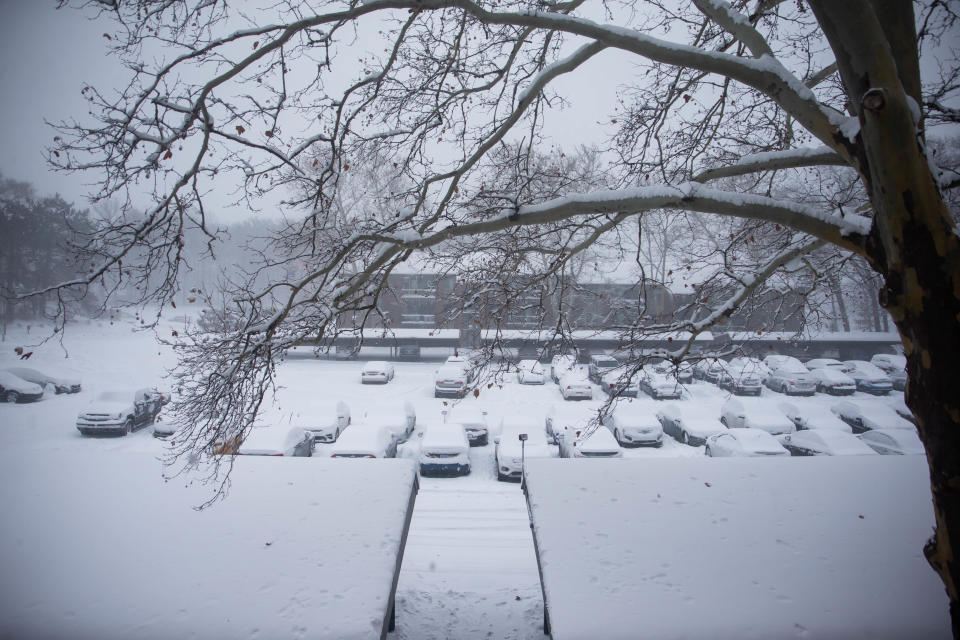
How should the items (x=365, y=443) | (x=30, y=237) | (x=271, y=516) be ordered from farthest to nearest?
(x=365, y=443) < (x=30, y=237) < (x=271, y=516)

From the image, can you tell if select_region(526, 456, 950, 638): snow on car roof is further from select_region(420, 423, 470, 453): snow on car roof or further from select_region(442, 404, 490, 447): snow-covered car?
select_region(442, 404, 490, 447): snow-covered car

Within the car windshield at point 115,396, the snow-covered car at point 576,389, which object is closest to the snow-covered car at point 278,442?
the car windshield at point 115,396

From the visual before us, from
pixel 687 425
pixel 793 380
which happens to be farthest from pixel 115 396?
pixel 793 380

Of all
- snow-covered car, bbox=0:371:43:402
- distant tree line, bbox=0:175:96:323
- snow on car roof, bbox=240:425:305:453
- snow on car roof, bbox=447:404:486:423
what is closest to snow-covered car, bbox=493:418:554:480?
snow on car roof, bbox=447:404:486:423

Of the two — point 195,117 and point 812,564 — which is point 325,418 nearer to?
point 195,117

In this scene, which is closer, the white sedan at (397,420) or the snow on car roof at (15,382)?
the white sedan at (397,420)

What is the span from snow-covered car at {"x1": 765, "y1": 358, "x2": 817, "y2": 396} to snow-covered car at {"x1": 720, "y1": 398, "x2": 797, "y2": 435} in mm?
5585

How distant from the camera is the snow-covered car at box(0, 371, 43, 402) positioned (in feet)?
39.9

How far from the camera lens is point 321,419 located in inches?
462

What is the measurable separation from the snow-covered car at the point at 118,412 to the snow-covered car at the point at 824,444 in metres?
15.0

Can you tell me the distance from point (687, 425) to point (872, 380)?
11.3 metres

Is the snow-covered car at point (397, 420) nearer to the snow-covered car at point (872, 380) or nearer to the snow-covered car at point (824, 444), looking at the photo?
the snow-covered car at point (824, 444)

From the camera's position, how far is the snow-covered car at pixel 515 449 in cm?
980

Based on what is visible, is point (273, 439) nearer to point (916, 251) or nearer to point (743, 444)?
point (743, 444)
